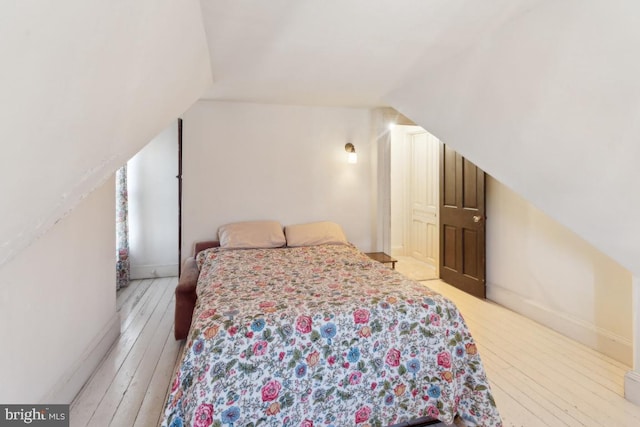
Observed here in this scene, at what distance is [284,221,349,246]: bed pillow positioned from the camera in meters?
3.55

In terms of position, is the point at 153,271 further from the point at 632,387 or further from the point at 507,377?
the point at 632,387

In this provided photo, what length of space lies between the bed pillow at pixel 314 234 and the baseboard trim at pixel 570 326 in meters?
1.76

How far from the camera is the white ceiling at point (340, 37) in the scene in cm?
159

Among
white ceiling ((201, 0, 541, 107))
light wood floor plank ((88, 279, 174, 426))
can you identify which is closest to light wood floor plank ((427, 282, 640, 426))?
white ceiling ((201, 0, 541, 107))

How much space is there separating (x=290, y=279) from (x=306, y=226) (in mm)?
1437

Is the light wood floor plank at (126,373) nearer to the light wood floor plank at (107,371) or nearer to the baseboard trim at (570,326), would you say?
the light wood floor plank at (107,371)

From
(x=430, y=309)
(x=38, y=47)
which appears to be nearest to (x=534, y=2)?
(x=430, y=309)

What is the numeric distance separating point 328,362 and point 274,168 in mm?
2593

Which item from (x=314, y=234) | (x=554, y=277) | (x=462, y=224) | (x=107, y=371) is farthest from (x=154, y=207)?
(x=554, y=277)

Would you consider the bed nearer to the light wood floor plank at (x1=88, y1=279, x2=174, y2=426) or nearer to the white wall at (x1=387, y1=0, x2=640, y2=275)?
the light wood floor plank at (x1=88, y1=279, x2=174, y2=426)

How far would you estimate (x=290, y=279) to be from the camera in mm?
2342

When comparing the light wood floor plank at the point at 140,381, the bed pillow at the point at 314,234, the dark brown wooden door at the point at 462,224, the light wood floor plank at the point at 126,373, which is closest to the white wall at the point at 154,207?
the light wood floor plank at the point at 126,373

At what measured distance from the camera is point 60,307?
1920 mm

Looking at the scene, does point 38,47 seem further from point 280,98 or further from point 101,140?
point 280,98
